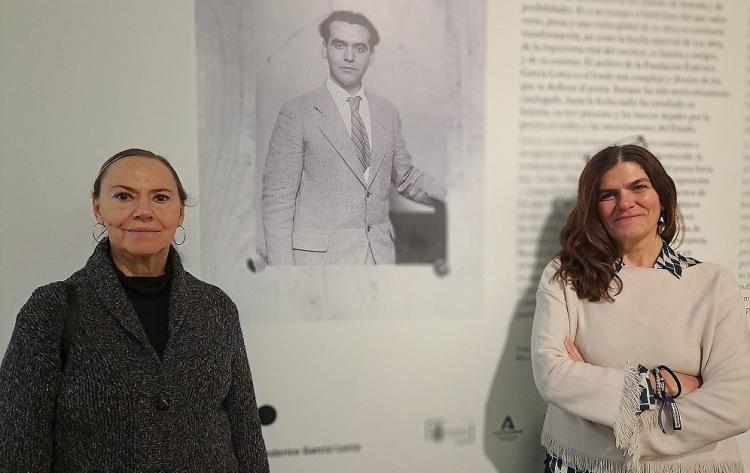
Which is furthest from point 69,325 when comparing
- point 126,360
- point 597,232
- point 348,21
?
point 597,232

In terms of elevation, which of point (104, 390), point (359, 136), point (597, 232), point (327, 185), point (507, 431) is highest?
point (359, 136)

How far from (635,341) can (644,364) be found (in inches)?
2.8

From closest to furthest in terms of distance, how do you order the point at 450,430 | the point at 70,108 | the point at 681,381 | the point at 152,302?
the point at 152,302 → the point at 681,381 → the point at 70,108 → the point at 450,430

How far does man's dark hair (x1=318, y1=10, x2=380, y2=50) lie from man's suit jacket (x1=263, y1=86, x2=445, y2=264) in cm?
18

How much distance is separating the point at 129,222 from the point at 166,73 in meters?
0.68

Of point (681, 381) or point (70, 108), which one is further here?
point (70, 108)

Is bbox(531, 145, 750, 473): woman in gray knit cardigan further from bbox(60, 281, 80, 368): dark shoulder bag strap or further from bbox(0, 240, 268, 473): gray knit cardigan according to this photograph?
bbox(60, 281, 80, 368): dark shoulder bag strap

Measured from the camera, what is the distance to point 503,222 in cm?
208

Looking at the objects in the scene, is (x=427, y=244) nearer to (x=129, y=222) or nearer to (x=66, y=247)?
(x=129, y=222)

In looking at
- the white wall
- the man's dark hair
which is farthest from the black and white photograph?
the white wall

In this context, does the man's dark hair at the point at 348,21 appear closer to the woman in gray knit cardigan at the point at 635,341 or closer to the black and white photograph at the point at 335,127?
the black and white photograph at the point at 335,127

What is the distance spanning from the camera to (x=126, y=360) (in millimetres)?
1259

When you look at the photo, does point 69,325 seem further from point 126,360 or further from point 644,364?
point 644,364

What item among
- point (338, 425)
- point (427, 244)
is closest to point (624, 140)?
point (427, 244)
